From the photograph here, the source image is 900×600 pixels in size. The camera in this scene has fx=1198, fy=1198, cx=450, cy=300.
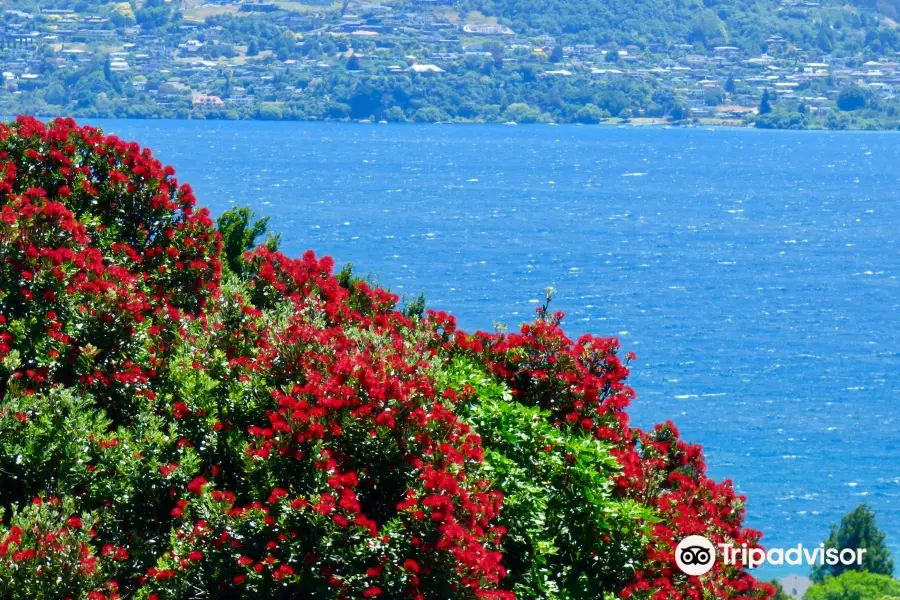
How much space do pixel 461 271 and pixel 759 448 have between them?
36.4 m

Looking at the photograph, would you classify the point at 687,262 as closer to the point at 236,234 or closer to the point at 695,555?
the point at 236,234

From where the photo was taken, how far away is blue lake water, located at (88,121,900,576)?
49.2 meters

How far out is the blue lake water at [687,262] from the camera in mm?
49188

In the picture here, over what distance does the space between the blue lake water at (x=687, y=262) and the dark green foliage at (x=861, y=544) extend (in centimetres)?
266

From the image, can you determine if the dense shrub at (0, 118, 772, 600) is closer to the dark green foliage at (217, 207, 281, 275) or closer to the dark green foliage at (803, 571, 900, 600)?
the dark green foliage at (217, 207, 281, 275)

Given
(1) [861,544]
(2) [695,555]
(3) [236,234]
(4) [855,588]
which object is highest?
(1) [861,544]

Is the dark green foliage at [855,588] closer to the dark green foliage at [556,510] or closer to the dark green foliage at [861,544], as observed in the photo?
the dark green foliage at [861,544]

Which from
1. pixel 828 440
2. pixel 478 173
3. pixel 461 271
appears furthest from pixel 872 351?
pixel 478 173

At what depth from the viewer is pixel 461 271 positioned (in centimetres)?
8125

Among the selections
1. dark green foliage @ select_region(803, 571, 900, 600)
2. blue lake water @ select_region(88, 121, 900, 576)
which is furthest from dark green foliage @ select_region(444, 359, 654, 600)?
blue lake water @ select_region(88, 121, 900, 576)

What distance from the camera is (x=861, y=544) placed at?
3234 cm

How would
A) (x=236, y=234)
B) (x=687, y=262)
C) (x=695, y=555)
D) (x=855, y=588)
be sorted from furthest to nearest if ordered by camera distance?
1. (x=687, y=262)
2. (x=855, y=588)
3. (x=236, y=234)
4. (x=695, y=555)

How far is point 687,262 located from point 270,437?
282ft

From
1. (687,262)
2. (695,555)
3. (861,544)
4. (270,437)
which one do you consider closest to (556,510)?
(695,555)
